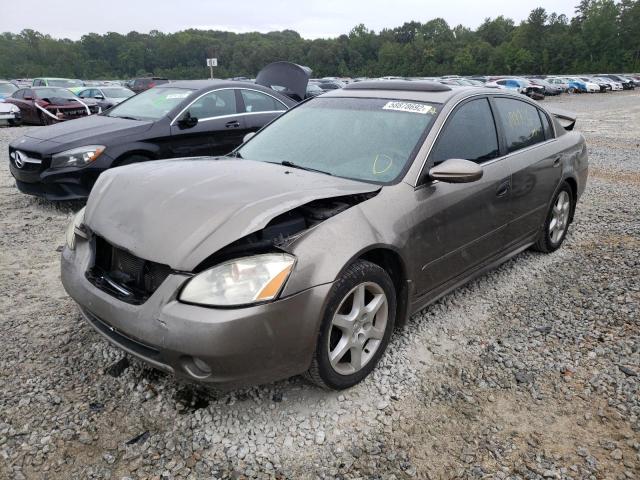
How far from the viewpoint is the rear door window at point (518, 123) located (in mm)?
3777

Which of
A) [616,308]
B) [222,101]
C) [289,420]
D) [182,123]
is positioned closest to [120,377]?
[289,420]

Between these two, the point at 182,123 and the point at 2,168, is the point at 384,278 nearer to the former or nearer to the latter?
the point at 182,123

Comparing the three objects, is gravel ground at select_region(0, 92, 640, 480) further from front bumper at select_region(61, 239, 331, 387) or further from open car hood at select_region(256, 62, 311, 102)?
open car hood at select_region(256, 62, 311, 102)

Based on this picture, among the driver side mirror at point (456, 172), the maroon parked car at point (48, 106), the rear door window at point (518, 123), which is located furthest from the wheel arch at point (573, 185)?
the maroon parked car at point (48, 106)

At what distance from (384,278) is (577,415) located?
1.19m

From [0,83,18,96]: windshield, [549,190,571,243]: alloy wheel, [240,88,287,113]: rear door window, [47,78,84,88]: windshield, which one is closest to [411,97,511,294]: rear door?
[549,190,571,243]: alloy wheel

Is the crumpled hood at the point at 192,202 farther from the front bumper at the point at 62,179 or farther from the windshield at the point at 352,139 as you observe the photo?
the front bumper at the point at 62,179

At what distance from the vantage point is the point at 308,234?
236cm

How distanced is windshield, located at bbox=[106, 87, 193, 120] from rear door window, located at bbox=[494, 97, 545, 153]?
4088 millimetres

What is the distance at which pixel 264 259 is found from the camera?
7.29 feet

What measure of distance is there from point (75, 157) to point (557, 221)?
199 inches

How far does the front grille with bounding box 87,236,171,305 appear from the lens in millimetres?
2309

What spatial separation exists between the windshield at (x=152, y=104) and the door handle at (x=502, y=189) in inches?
170

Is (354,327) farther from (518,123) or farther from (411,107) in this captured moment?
(518,123)
